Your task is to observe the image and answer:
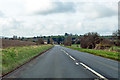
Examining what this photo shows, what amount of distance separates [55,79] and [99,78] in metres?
1.94

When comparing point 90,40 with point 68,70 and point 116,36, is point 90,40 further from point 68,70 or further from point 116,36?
point 68,70

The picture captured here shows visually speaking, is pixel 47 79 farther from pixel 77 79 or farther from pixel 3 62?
pixel 3 62

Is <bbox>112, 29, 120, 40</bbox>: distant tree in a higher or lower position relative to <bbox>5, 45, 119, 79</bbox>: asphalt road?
higher

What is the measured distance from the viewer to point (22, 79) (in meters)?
6.22

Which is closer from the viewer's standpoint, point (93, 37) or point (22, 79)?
point (22, 79)

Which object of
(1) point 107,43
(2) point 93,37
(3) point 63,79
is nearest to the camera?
(3) point 63,79

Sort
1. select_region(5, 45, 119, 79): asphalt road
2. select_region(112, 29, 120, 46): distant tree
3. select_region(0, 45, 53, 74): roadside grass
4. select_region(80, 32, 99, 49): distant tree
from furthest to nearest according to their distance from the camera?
select_region(80, 32, 99, 49): distant tree → select_region(112, 29, 120, 46): distant tree → select_region(0, 45, 53, 74): roadside grass → select_region(5, 45, 119, 79): asphalt road

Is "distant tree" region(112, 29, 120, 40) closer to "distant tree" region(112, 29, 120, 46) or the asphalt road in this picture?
"distant tree" region(112, 29, 120, 46)

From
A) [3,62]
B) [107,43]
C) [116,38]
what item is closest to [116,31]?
[116,38]

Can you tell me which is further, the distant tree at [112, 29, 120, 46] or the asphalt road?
the distant tree at [112, 29, 120, 46]

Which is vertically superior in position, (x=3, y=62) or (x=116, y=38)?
(x=116, y=38)

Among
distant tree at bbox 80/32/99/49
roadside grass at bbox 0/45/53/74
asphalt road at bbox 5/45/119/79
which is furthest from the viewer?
distant tree at bbox 80/32/99/49

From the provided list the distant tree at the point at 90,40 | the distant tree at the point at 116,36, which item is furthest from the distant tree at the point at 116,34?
the distant tree at the point at 90,40

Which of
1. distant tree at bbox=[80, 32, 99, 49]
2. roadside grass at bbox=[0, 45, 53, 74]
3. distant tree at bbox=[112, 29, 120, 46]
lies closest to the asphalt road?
roadside grass at bbox=[0, 45, 53, 74]
